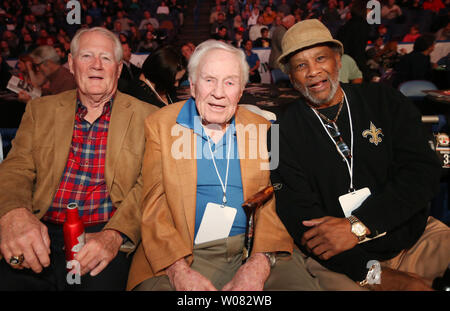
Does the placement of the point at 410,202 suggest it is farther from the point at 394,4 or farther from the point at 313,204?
the point at 394,4

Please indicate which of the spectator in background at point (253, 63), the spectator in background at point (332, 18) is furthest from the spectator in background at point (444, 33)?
the spectator in background at point (253, 63)

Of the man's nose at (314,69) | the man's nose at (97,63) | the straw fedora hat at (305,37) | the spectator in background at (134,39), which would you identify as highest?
the spectator in background at (134,39)

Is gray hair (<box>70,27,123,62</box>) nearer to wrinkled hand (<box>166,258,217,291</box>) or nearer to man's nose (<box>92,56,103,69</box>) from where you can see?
man's nose (<box>92,56,103,69</box>)

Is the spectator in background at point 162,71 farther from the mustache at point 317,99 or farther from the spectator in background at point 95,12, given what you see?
the spectator in background at point 95,12

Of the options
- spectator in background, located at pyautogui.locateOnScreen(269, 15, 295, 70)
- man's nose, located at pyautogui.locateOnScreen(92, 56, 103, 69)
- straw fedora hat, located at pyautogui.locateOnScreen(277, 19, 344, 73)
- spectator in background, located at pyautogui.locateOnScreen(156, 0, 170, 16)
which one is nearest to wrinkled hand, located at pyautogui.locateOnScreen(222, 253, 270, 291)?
straw fedora hat, located at pyautogui.locateOnScreen(277, 19, 344, 73)

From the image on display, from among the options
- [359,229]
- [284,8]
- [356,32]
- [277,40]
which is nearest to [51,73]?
[359,229]

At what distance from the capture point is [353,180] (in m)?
1.65

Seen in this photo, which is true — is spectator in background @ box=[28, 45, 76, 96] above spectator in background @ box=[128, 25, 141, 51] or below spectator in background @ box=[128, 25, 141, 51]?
below

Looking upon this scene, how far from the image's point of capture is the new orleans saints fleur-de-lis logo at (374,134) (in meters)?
1.66

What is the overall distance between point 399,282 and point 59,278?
1.70 m

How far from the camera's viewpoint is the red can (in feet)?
4.30

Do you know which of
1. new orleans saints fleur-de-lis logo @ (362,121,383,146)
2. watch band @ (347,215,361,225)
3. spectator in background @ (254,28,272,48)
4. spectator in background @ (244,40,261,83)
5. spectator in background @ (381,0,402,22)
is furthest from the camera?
spectator in background @ (381,0,402,22)

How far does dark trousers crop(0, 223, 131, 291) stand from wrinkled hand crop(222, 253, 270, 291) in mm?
582

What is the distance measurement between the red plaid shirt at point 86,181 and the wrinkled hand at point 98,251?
0.19 meters
